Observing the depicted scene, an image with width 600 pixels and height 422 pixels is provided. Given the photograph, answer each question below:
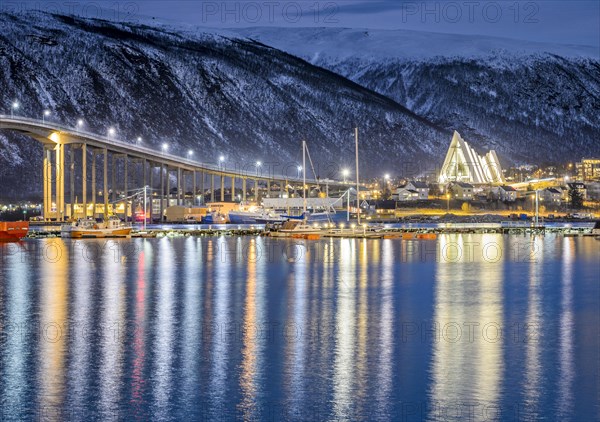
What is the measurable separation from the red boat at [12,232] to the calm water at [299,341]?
24.3 metres

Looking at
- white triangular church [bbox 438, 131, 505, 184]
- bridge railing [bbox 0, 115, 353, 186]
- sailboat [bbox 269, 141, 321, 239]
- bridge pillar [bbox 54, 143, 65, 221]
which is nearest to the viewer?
sailboat [bbox 269, 141, 321, 239]

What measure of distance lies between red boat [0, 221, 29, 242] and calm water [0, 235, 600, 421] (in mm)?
24322

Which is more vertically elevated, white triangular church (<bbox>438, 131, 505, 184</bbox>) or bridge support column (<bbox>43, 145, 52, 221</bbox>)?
white triangular church (<bbox>438, 131, 505, 184</bbox>)

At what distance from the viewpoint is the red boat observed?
76.8 meters

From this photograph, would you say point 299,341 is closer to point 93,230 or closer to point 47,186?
point 93,230

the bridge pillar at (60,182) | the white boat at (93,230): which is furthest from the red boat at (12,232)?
the bridge pillar at (60,182)

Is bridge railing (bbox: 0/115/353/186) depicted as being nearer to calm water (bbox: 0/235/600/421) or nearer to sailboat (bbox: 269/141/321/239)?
sailboat (bbox: 269/141/321/239)

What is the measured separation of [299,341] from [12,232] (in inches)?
2080

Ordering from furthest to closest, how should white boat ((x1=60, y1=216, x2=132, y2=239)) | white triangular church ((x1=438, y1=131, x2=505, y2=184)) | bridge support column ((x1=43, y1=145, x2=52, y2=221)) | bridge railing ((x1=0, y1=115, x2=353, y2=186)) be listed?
white triangular church ((x1=438, y1=131, x2=505, y2=184)), bridge support column ((x1=43, y1=145, x2=52, y2=221)), bridge railing ((x1=0, y1=115, x2=353, y2=186)), white boat ((x1=60, y1=216, x2=132, y2=239))

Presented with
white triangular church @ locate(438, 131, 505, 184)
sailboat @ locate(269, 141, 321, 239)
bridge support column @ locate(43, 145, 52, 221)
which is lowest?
sailboat @ locate(269, 141, 321, 239)

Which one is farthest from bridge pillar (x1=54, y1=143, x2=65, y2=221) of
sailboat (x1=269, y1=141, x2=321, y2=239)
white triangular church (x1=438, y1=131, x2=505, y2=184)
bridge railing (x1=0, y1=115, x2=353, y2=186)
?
white triangular church (x1=438, y1=131, x2=505, y2=184)

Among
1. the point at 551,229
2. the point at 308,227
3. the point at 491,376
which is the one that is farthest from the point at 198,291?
the point at 551,229

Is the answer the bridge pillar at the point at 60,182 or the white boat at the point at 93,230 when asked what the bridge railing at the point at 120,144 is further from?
the white boat at the point at 93,230

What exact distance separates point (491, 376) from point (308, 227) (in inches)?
2347
